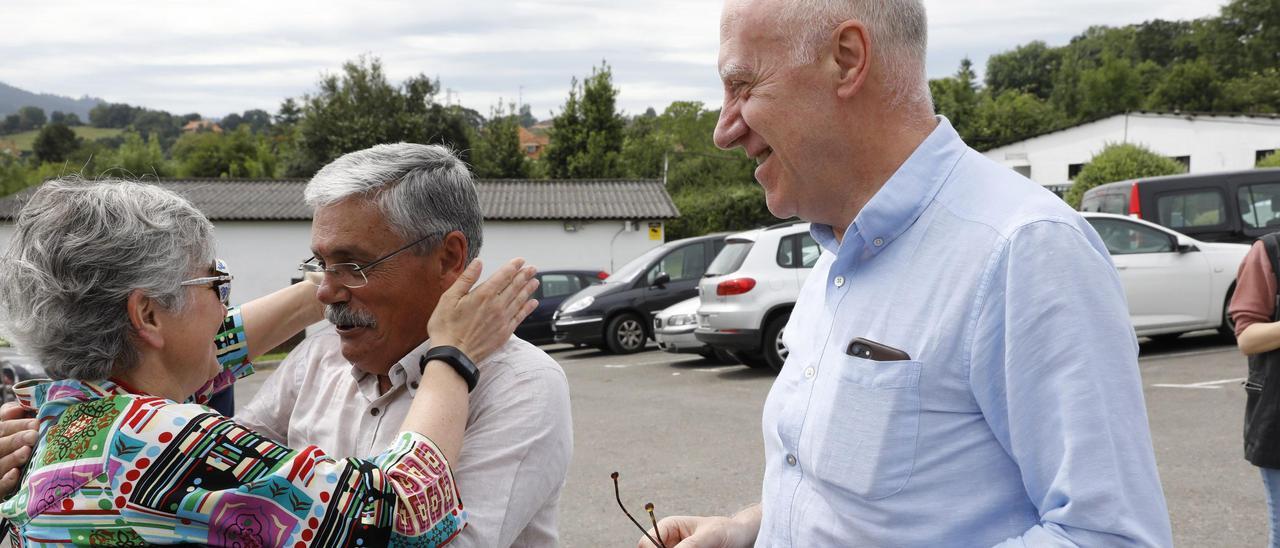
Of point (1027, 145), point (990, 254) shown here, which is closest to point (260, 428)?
point (990, 254)

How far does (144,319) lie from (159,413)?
0.79ft

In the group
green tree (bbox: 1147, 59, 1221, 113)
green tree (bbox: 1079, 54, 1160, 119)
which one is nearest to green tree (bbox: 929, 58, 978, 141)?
green tree (bbox: 1079, 54, 1160, 119)

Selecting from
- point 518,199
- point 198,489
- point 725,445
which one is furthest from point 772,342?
point 518,199

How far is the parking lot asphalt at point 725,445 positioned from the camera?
5.94 m

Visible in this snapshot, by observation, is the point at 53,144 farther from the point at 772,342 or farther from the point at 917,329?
the point at 917,329

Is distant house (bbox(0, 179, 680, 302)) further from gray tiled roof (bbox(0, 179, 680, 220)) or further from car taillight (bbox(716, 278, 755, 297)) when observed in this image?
car taillight (bbox(716, 278, 755, 297))

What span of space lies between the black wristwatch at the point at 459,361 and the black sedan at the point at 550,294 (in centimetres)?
1511

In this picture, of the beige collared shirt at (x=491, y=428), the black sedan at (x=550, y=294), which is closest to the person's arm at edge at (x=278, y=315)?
the beige collared shirt at (x=491, y=428)

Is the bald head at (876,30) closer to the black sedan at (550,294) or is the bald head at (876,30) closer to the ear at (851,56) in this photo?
the ear at (851,56)

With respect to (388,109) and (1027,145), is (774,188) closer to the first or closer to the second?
(1027,145)

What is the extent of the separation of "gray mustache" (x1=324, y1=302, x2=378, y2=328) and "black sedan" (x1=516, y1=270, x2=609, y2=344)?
14.8m

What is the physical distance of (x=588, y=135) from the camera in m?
42.2

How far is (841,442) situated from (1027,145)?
43.2 metres

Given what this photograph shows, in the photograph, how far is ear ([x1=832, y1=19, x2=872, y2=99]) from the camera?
167 centimetres
